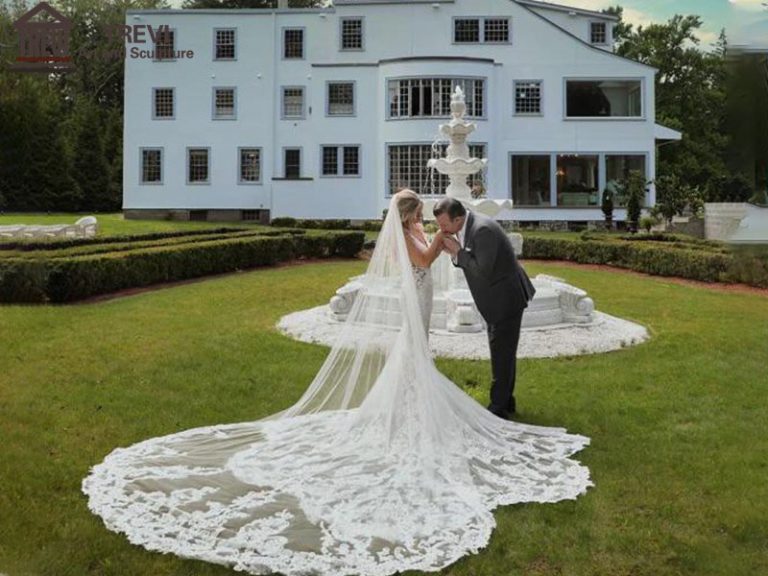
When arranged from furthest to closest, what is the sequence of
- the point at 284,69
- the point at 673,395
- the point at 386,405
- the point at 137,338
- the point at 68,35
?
the point at 68,35 < the point at 284,69 < the point at 137,338 < the point at 673,395 < the point at 386,405

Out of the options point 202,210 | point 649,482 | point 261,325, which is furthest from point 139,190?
point 649,482

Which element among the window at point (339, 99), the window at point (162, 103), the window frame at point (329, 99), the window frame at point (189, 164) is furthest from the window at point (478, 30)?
the window at point (162, 103)

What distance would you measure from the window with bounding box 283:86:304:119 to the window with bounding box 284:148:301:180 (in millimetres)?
1818

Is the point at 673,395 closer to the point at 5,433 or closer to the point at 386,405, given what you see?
the point at 386,405

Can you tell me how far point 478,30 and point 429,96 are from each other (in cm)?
467

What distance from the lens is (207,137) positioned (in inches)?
1502

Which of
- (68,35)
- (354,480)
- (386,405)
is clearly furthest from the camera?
(68,35)

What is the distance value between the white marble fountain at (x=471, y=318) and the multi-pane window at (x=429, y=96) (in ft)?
69.9

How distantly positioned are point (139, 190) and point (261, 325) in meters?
27.6

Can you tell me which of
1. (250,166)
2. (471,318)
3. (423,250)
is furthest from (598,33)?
(423,250)

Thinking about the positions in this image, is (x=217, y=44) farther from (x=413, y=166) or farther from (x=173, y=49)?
(x=413, y=166)

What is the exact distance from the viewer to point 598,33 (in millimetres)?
40500

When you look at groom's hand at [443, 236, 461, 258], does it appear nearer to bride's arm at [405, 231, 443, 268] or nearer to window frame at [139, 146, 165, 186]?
bride's arm at [405, 231, 443, 268]

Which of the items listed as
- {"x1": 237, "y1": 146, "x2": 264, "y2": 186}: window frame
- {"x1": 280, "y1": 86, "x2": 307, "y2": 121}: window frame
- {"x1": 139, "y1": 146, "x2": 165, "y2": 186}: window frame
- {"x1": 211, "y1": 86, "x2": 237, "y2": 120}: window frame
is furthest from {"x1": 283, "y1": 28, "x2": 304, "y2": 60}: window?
{"x1": 139, "y1": 146, "x2": 165, "y2": 186}: window frame
